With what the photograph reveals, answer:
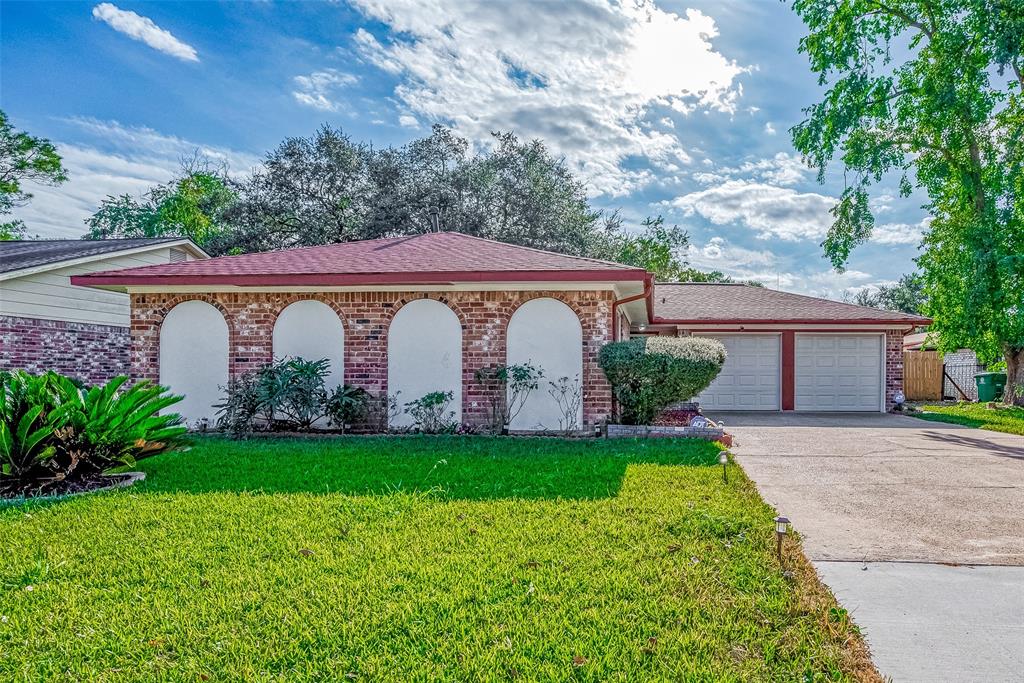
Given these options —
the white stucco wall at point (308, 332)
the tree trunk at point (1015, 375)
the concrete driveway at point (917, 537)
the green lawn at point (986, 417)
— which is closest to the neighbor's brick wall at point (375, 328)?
the white stucco wall at point (308, 332)

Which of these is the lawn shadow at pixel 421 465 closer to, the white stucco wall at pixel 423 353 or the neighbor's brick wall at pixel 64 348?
the white stucco wall at pixel 423 353

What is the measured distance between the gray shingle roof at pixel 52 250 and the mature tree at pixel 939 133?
1731 centimetres

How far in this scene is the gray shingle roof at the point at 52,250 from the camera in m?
12.5

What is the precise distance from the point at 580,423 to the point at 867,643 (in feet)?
22.1

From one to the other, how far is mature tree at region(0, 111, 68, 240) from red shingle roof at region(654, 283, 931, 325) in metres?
27.3

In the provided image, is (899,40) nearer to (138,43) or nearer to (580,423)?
(580,423)

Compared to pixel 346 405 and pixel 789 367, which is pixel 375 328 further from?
pixel 789 367

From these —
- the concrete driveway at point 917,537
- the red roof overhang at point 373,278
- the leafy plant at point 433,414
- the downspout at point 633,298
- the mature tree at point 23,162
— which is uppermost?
the mature tree at point 23,162

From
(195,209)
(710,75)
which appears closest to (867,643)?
(710,75)

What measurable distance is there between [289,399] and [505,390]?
3.38m

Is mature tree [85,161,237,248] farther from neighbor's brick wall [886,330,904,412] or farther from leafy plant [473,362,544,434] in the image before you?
neighbor's brick wall [886,330,904,412]

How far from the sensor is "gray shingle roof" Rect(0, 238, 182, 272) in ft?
41.0

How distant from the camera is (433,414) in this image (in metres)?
9.66

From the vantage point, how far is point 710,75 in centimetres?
1256
